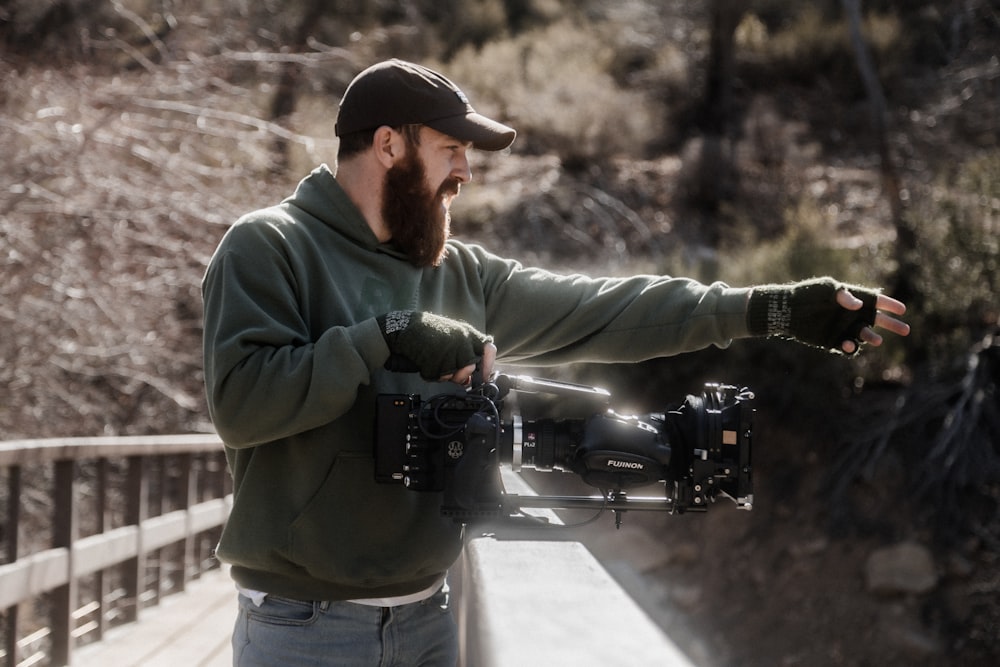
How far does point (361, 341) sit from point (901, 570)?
886 centimetres

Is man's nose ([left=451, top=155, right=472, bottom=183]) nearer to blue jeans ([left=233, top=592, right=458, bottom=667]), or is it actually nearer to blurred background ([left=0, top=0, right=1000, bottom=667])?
blue jeans ([left=233, top=592, right=458, bottom=667])

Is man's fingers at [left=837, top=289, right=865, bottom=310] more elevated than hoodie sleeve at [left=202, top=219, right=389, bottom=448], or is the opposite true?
man's fingers at [left=837, top=289, right=865, bottom=310]

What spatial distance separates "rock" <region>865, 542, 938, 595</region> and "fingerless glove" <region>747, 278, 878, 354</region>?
798 centimetres

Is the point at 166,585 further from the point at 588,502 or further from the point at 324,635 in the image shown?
the point at 588,502

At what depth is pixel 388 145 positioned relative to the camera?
2547mm

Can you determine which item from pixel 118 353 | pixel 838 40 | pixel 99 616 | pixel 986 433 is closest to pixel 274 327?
pixel 99 616

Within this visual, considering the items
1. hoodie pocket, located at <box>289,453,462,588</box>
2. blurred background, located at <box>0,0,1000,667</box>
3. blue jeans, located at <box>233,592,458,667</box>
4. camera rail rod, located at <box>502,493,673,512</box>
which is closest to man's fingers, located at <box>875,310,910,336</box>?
camera rail rod, located at <box>502,493,673,512</box>

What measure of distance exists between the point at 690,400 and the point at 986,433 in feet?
28.9

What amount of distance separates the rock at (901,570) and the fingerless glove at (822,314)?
798 centimetres

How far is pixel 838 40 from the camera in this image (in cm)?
2364

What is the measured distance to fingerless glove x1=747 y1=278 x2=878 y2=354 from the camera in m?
2.53

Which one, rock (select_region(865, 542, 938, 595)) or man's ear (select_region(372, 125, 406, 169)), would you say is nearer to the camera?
man's ear (select_region(372, 125, 406, 169))

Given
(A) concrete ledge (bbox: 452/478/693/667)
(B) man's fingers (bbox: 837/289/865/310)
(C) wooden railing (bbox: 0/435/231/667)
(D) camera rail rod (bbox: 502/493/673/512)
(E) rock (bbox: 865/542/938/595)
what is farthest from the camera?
(E) rock (bbox: 865/542/938/595)

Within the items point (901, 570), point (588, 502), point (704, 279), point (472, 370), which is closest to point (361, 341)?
point (472, 370)
